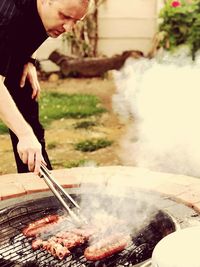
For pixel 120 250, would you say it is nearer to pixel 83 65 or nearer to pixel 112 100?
pixel 112 100

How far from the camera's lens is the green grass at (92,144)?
5855mm

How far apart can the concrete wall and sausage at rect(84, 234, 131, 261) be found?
25.3ft

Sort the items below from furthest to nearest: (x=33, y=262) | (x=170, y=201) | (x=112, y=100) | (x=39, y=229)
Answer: (x=112, y=100) < (x=170, y=201) < (x=39, y=229) < (x=33, y=262)

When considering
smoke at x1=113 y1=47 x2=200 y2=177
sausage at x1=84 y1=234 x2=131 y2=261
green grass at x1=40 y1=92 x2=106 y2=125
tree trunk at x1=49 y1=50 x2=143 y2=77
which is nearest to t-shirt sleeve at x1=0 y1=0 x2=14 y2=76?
sausage at x1=84 y1=234 x2=131 y2=261

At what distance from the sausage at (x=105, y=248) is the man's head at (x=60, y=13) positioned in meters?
1.12

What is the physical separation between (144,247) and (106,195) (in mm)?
542

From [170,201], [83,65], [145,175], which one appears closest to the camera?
[170,201]

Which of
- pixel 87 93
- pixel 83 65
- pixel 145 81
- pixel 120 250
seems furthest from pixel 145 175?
pixel 83 65

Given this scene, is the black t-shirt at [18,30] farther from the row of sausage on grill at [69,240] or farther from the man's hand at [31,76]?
the row of sausage on grill at [69,240]

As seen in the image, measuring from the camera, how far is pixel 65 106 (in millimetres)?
7547

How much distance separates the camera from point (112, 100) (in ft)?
26.0

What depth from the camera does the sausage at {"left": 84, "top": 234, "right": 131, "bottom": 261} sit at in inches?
94.7

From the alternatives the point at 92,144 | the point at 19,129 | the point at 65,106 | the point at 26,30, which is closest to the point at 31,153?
the point at 19,129

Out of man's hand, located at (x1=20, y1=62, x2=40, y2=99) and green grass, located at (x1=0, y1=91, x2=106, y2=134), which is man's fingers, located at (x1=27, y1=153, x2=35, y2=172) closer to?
man's hand, located at (x1=20, y1=62, x2=40, y2=99)
